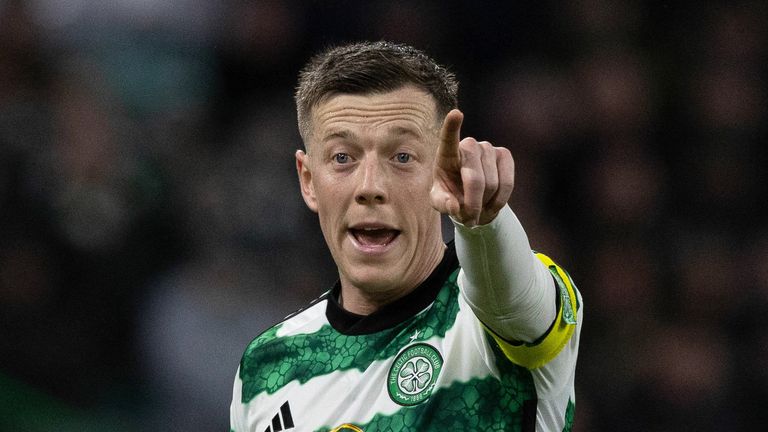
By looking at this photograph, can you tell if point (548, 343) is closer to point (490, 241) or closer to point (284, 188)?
point (490, 241)

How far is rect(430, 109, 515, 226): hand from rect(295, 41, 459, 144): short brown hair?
75 cm

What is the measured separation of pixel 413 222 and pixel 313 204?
17.6 inches

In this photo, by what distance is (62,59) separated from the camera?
6.84 meters

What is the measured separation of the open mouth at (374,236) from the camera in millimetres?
3031

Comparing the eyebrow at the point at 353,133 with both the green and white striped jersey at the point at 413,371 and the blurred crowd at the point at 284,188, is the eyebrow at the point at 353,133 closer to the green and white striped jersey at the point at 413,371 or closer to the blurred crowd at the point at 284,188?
the green and white striped jersey at the point at 413,371

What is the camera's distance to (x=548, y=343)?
256cm

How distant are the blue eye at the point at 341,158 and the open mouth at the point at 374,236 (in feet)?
0.61

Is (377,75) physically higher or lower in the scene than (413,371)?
higher

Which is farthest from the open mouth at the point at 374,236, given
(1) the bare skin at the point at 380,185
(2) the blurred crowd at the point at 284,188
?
(2) the blurred crowd at the point at 284,188

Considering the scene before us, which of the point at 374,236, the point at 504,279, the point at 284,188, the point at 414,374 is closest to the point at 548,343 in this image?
the point at 504,279

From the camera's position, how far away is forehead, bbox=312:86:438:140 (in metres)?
3.00

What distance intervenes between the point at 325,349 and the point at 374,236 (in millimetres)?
381

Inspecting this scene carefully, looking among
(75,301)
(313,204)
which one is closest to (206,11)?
(75,301)

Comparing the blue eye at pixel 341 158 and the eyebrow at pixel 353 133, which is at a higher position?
the eyebrow at pixel 353 133
